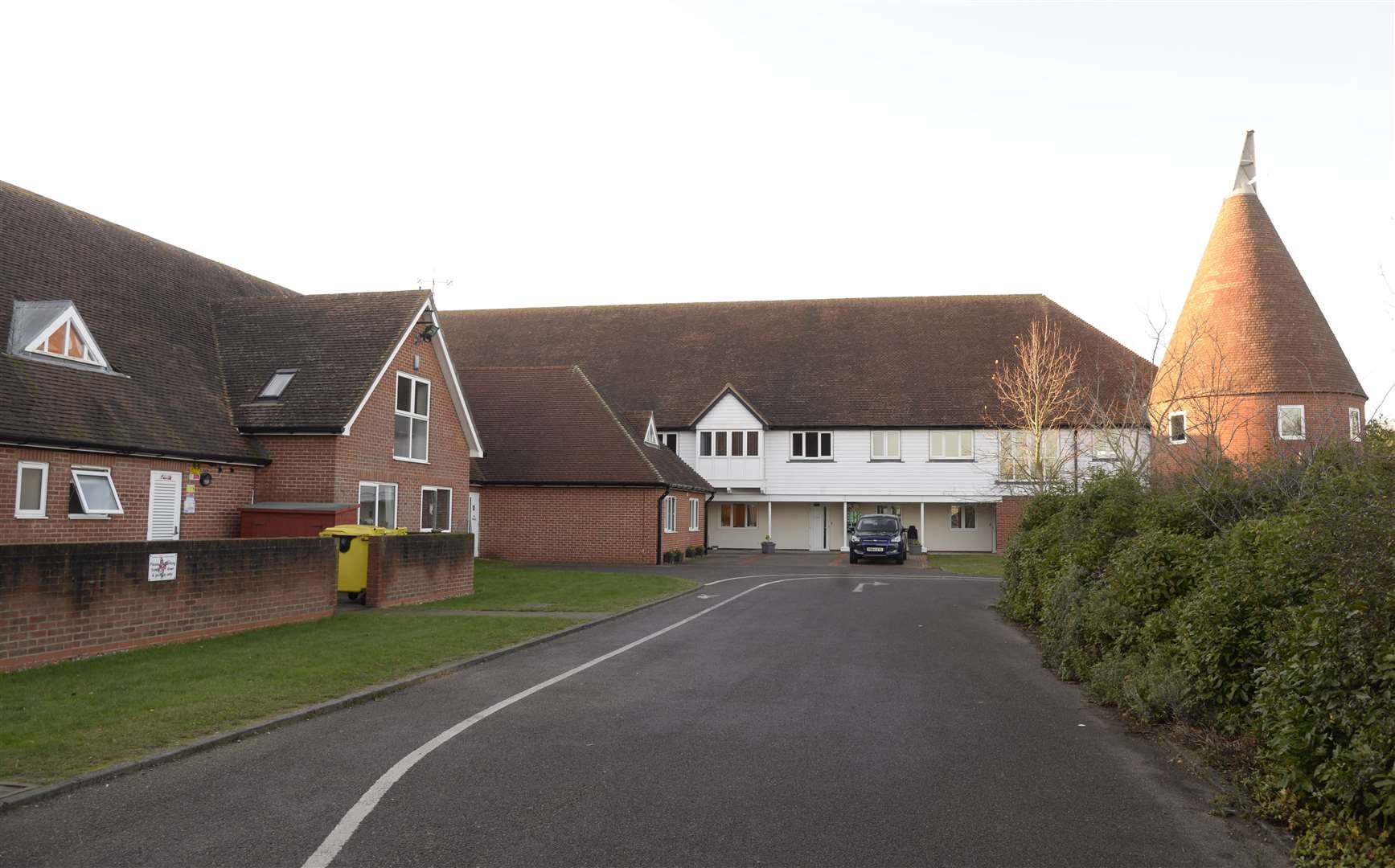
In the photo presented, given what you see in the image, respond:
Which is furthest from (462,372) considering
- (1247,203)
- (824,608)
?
(1247,203)

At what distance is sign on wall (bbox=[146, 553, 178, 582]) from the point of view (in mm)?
11875

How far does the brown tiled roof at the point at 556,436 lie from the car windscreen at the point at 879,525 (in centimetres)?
611

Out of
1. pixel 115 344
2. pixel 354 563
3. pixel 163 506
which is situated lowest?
pixel 354 563

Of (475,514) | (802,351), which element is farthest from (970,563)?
(475,514)

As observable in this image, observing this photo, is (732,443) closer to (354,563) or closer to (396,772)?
(354,563)

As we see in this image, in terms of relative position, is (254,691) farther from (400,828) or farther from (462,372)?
(462,372)

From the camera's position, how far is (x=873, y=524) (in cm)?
3547

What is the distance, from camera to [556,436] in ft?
110

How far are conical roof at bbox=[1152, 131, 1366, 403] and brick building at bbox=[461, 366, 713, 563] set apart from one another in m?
17.1

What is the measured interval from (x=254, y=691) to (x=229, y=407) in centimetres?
1318

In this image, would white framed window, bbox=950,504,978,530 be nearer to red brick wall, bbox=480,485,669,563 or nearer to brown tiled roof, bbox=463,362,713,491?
brown tiled roof, bbox=463,362,713,491

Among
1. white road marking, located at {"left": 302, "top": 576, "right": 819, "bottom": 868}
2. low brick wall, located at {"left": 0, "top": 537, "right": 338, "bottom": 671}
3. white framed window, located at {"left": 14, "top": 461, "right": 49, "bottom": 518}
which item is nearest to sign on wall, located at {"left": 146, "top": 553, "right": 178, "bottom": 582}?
low brick wall, located at {"left": 0, "top": 537, "right": 338, "bottom": 671}

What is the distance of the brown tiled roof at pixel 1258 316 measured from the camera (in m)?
32.6

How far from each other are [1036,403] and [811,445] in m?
9.39
